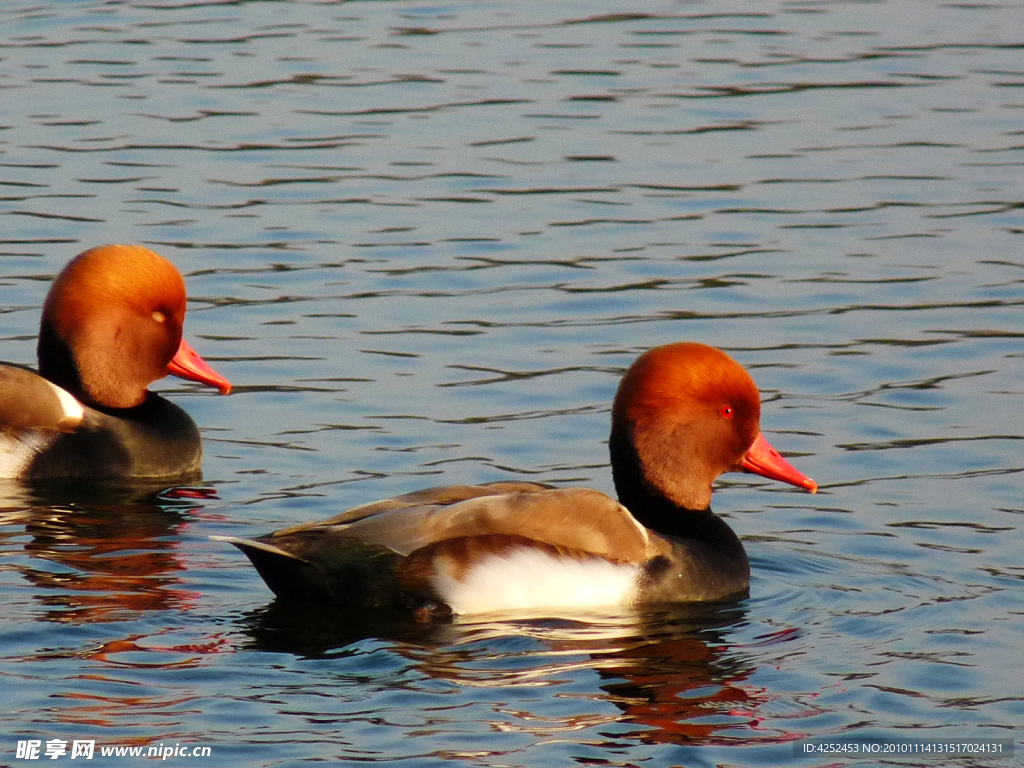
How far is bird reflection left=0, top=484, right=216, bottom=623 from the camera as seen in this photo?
6.95 metres

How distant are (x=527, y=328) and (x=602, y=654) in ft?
14.3

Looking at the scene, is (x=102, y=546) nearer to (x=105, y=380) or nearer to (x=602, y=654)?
(x=105, y=380)

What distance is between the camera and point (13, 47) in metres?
16.5

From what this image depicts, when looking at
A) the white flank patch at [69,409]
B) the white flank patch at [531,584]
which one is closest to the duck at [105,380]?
the white flank patch at [69,409]

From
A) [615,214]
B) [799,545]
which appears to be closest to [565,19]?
[615,214]

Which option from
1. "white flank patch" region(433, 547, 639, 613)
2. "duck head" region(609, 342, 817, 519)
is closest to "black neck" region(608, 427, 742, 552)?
"duck head" region(609, 342, 817, 519)

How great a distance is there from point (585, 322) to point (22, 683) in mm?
5280

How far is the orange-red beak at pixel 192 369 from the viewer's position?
Result: 31.2 feet

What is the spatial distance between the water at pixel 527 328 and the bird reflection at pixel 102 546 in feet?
0.10

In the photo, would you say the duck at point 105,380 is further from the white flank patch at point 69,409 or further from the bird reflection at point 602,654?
the bird reflection at point 602,654

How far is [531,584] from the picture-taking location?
6.79 m

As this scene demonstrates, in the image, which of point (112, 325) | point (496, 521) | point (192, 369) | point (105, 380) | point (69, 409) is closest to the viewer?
point (496, 521)

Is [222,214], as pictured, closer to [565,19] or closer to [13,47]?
[13,47]

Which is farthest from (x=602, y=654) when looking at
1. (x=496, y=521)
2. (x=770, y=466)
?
(x=770, y=466)
